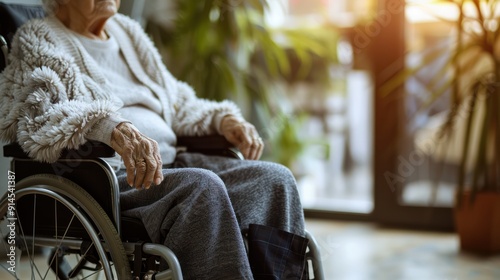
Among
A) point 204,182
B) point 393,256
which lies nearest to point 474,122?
point 393,256

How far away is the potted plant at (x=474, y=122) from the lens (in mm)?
2875

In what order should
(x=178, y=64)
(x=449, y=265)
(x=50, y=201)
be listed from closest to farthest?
(x=50, y=201) → (x=449, y=265) → (x=178, y=64)

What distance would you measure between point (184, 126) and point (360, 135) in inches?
79.2

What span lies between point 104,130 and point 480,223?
204 cm

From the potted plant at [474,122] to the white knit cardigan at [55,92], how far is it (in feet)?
4.30

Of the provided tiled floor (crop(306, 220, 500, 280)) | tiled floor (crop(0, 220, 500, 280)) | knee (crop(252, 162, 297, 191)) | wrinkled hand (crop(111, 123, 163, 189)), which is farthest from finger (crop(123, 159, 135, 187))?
tiled floor (crop(306, 220, 500, 280))

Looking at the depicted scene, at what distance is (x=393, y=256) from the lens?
293cm

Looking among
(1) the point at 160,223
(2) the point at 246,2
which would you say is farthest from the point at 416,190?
(1) the point at 160,223

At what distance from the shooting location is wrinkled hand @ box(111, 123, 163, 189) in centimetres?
149

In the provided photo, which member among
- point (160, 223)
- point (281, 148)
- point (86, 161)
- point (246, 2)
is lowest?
point (281, 148)

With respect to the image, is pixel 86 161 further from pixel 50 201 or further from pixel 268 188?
pixel 268 188

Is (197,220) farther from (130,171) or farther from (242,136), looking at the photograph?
(242,136)

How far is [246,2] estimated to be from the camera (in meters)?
3.10

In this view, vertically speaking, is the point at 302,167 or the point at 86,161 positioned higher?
the point at 86,161
